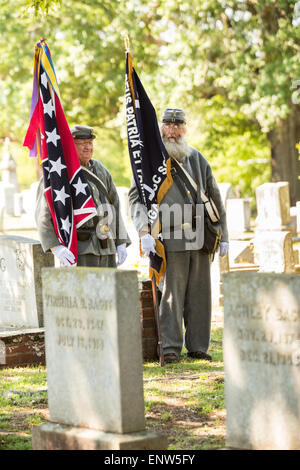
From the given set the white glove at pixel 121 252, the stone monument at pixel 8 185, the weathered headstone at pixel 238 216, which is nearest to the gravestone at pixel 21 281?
the white glove at pixel 121 252

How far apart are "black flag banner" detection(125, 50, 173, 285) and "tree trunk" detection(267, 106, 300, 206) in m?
17.7

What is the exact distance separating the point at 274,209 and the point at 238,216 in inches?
273

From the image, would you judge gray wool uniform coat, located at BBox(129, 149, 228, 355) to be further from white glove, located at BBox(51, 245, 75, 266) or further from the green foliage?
the green foliage

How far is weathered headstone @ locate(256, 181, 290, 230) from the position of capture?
1282 centimetres

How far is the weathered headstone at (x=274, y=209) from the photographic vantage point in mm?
12820

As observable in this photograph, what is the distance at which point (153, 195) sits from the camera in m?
7.79

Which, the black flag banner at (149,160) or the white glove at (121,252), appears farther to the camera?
the white glove at (121,252)

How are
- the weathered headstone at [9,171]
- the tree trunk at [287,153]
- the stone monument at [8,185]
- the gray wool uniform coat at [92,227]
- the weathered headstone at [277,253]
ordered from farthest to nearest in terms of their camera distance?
the weathered headstone at [9,171], the stone monument at [8,185], the tree trunk at [287,153], the weathered headstone at [277,253], the gray wool uniform coat at [92,227]

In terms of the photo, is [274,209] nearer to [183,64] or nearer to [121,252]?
[121,252]

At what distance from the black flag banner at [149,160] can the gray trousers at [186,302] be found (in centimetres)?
14

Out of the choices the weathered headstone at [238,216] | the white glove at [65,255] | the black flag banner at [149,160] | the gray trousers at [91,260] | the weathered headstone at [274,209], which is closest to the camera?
the white glove at [65,255]

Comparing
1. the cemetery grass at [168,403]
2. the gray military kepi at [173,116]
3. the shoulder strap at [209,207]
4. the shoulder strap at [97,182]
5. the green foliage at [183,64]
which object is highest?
the green foliage at [183,64]

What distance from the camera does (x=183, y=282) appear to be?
311 inches

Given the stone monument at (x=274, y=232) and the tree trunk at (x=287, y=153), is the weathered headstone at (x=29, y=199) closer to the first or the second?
the tree trunk at (x=287, y=153)
